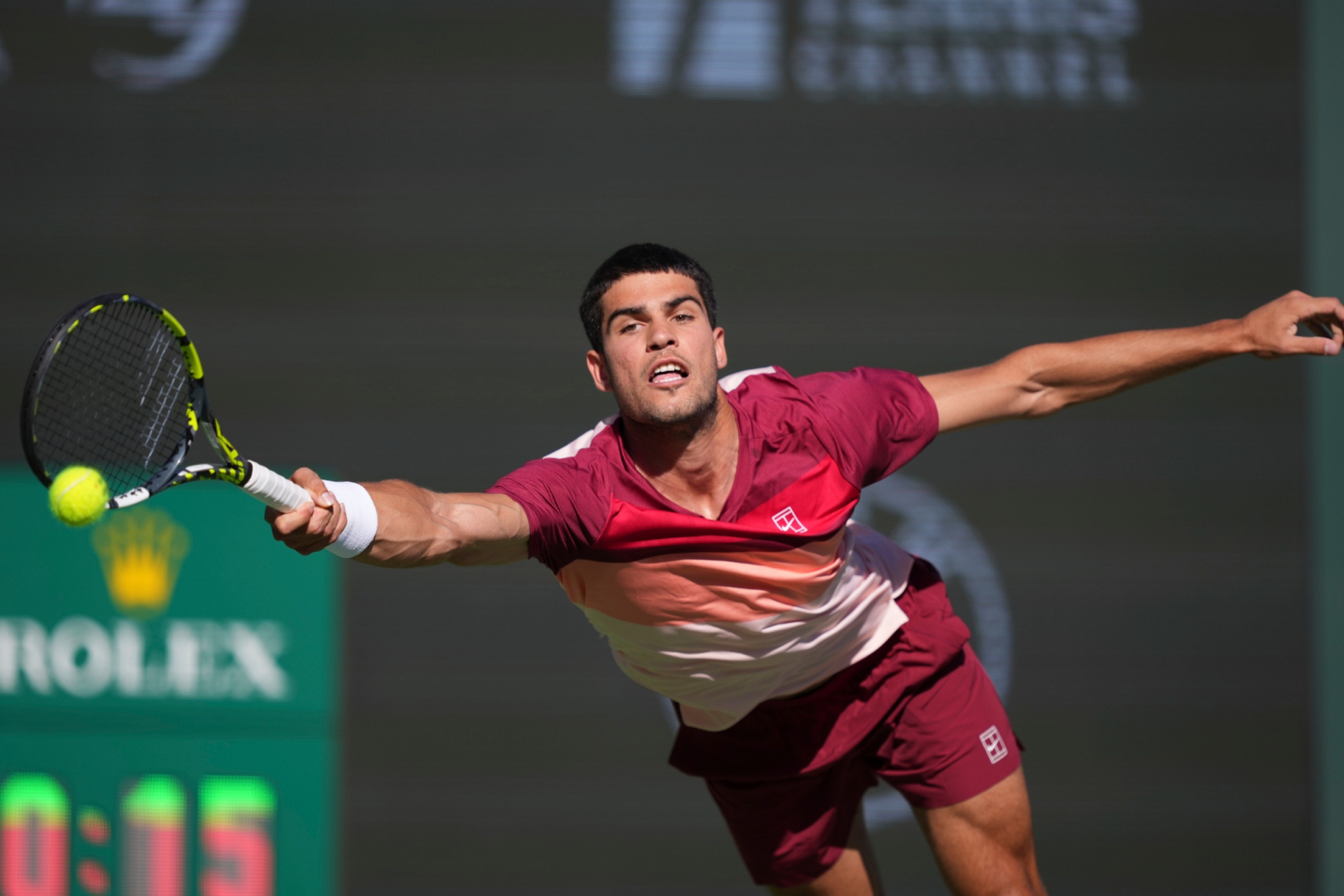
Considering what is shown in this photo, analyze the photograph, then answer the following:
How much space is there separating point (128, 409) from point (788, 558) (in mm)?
1547

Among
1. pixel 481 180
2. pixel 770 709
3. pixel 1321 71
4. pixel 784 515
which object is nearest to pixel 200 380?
pixel 784 515

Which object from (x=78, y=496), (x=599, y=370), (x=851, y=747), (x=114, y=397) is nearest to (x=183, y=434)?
(x=78, y=496)

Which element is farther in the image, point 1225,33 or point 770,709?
point 1225,33

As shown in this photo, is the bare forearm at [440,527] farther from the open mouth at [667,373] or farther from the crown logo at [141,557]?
the crown logo at [141,557]

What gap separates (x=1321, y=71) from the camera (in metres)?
3.88

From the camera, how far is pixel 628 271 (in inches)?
93.4

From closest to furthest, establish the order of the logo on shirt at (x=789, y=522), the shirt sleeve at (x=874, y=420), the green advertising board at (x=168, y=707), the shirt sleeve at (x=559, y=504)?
the shirt sleeve at (x=559, y=504), the logo on shirt at (x=789, y=522), the shirt sleeve at (x=874, y=420), the green advertising board at (x=168, y=707)

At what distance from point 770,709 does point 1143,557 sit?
5.80ft

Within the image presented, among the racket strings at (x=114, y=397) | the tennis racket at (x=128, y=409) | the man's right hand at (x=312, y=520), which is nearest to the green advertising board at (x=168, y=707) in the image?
the tennis racket at (x=128, y=409)

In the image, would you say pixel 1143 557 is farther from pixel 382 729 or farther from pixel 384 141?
pixel 384 141

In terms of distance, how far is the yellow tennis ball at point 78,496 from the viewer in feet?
5.21

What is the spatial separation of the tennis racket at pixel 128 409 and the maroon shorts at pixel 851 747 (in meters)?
1.27

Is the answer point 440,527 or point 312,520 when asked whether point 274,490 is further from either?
point 440,527

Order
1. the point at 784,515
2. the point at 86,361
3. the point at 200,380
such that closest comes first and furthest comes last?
the point at 200,380 < the point at 784,515 < the point at 86,361
